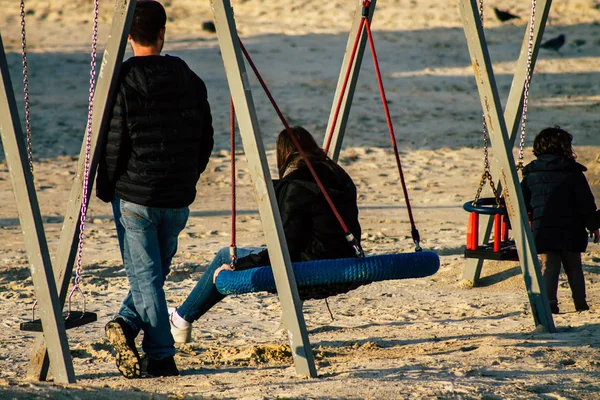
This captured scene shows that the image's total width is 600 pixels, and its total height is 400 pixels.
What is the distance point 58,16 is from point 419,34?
7500 millimetres

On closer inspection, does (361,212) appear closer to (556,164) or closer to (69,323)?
(556,164)

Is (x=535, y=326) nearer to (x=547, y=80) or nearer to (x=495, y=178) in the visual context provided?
(x=495, y=178)

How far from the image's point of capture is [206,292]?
5047mm

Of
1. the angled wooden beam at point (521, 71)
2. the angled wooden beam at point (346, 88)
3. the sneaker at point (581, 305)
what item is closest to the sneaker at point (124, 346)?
the angled wooden beam at point (346, 88)

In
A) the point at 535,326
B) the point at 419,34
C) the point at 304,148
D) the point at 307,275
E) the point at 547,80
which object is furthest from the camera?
the point at 419,34

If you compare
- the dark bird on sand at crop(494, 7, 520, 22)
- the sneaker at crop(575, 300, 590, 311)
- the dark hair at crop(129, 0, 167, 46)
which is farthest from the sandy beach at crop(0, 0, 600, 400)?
the dark hair at crop(129, 0, 167, 46)

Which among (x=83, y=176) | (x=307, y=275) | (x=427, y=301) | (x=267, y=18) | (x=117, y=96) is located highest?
(x=267, y=18)

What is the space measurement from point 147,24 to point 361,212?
5.59 metres

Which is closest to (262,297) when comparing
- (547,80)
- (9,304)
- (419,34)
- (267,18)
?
(9,304)

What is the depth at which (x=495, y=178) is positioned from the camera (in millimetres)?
6371

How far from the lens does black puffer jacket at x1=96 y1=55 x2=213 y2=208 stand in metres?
4.34

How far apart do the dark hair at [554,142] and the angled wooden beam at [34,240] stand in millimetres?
3047

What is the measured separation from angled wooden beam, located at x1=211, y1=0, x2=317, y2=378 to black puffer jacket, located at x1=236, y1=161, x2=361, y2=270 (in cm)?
32

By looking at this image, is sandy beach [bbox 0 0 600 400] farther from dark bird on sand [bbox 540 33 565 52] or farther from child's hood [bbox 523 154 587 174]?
child's hood [bbox 523 154 587 174]
